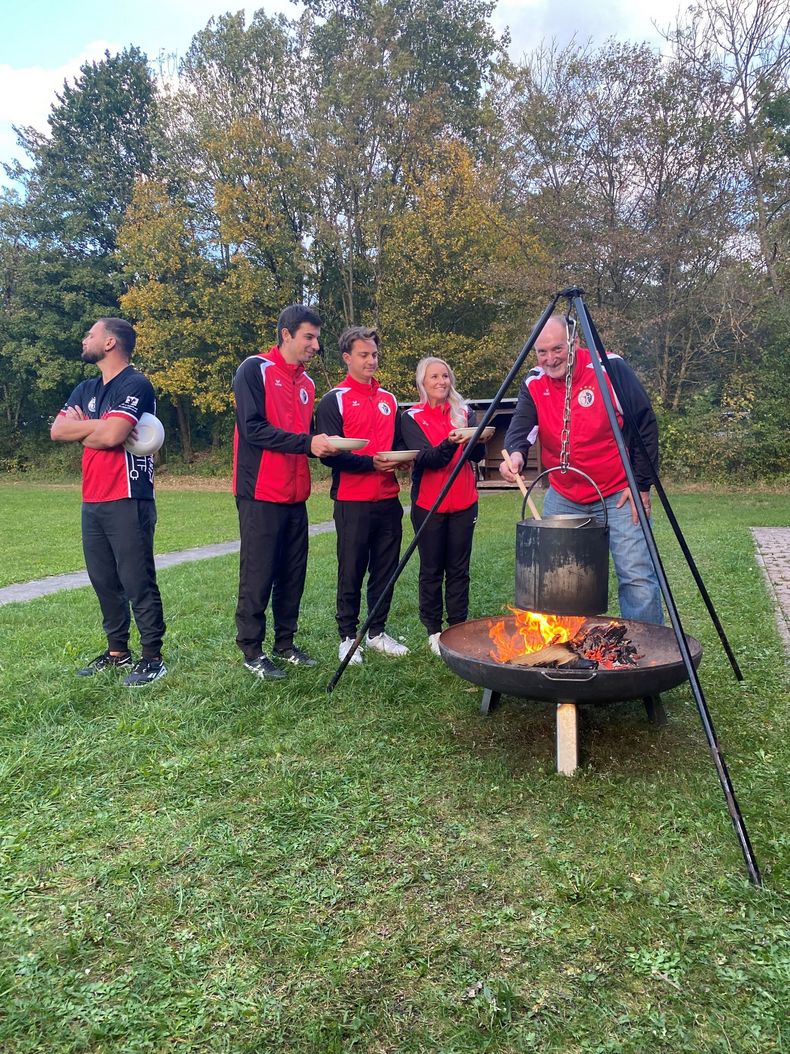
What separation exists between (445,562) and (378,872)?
2.48 meters

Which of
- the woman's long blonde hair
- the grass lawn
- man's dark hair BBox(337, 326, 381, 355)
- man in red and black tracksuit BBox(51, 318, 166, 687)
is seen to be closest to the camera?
the grass lawn

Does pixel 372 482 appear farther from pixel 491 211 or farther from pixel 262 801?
pixel 491 211

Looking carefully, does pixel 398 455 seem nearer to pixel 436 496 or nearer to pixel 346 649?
pixel 436 496

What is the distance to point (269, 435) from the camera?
156 inches

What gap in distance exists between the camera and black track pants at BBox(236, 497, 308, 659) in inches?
162

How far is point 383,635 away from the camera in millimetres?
4785

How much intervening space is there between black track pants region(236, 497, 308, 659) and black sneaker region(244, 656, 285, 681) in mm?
37

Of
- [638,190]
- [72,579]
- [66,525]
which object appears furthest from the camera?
[638,190]

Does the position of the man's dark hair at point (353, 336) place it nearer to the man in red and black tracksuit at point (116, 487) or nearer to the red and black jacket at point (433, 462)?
the red and black jacket at point (433, 462)

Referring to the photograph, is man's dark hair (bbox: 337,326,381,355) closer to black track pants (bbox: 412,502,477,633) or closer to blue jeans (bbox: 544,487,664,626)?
black track pants (bbox: 412,502,477,633)

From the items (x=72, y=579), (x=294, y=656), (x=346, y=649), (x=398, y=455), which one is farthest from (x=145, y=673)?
Answer: (x=72, y=579)

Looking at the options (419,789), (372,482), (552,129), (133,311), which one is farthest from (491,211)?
(419,789)

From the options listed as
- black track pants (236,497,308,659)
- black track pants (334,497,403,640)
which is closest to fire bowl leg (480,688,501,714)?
black track pants (334,497,403,640)

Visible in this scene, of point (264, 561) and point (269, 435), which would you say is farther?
point (264, 561)
